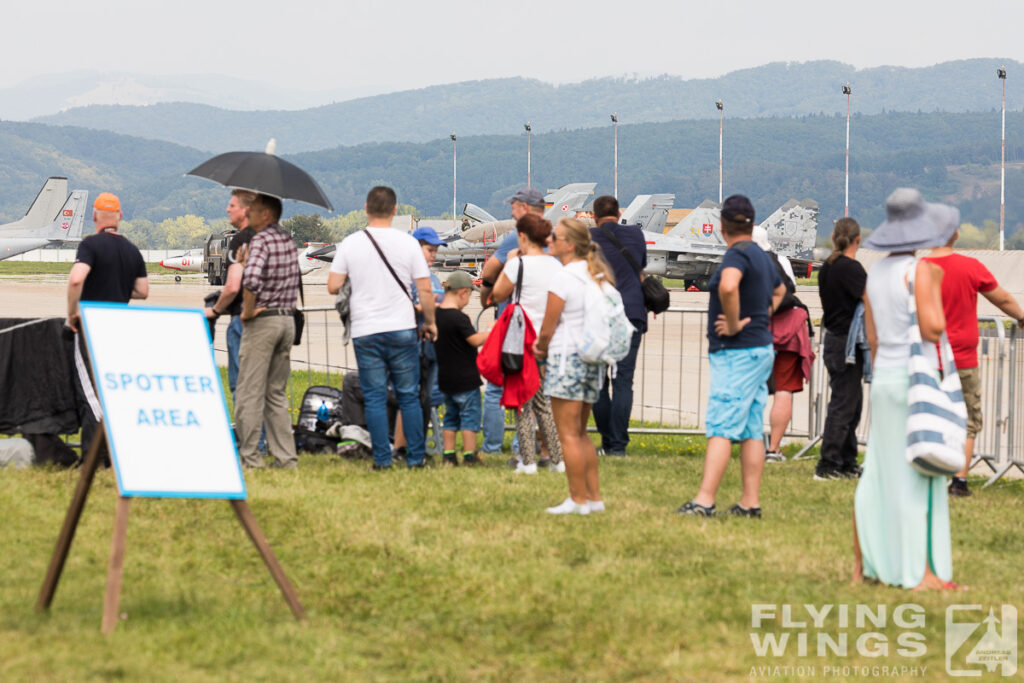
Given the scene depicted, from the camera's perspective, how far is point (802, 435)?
11336mm

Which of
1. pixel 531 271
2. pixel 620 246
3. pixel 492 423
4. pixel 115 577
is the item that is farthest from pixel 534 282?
pixel 115 577

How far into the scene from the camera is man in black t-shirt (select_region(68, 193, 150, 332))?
25.7ft

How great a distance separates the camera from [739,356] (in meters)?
6.57

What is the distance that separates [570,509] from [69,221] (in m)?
64.8

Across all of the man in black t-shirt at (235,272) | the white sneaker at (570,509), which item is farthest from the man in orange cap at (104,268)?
the white sneaker at (570,509)

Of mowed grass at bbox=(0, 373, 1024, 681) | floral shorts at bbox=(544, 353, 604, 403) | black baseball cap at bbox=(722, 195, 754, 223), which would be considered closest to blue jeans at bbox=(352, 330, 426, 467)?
mowed grass at bbox=(0, 373, 1024, 681)

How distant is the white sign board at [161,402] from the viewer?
4438 millimetres

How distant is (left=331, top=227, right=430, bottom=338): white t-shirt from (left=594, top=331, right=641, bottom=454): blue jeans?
2.01m

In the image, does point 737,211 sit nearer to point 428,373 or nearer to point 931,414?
point 931,414

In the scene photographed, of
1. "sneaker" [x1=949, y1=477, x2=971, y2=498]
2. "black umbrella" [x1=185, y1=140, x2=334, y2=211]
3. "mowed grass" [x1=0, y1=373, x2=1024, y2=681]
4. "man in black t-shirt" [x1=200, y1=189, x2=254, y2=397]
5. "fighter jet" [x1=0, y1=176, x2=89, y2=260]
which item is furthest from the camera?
"fighter jet" [x1=0, y1=176, x2=89, y2=260]

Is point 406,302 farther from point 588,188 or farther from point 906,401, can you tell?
point 588,188

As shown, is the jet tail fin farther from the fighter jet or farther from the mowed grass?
the mowed grass

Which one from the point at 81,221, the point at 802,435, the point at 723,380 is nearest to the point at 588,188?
the point at 81,221

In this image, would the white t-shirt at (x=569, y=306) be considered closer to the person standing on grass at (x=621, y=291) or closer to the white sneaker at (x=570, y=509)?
the white sneaker at (x=570, y=509)
